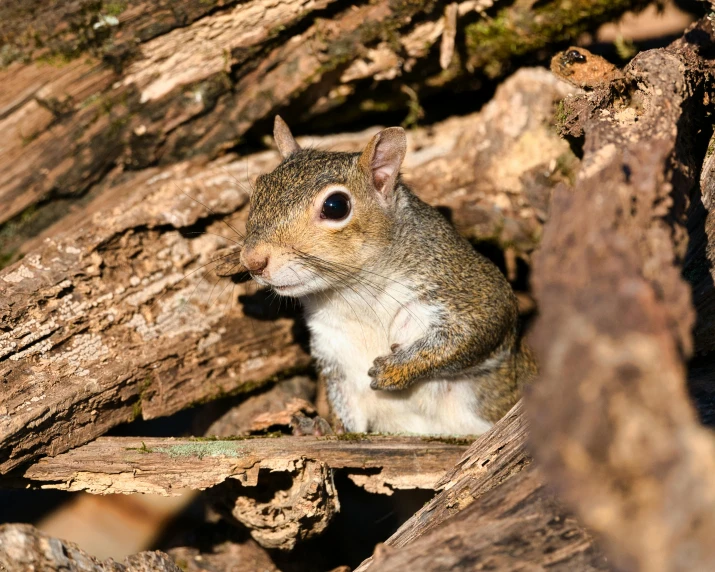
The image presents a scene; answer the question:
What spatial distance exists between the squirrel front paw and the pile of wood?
299mm

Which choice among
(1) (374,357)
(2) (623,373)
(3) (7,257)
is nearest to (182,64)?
(3) (7,257)

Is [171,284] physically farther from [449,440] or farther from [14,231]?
[449,440]

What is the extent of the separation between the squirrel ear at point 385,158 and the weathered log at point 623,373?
5.06 ft

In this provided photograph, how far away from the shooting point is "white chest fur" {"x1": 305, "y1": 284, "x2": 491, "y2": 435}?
375cm

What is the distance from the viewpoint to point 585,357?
1.63 meters

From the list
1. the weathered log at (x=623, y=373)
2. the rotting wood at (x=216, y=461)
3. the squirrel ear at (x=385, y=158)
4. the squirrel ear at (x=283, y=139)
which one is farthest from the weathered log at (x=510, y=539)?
the squirrel ear at (x=283, y=139)

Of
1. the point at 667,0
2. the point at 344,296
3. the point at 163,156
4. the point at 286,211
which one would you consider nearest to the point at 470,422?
the point at 344,296

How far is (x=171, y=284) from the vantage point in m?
4.20

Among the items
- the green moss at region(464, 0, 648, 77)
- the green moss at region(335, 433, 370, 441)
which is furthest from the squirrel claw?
the green moss at region(464, 0, 648, 77)

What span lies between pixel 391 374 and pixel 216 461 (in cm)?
94

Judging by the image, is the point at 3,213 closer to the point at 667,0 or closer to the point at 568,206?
the point at 568,206

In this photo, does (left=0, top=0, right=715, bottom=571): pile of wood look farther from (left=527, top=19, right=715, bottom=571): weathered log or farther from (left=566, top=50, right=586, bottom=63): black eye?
(left=566, top=50, right=586, bottom=63): black eye

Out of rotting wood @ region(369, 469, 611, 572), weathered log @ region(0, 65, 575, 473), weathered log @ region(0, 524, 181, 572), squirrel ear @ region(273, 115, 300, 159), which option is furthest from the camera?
squirrel ear @ region(273, 115, 300, 159)

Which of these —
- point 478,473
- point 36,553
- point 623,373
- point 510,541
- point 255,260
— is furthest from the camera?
point 255,260
